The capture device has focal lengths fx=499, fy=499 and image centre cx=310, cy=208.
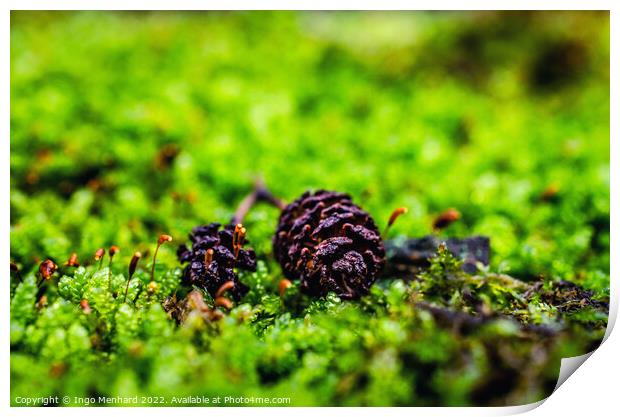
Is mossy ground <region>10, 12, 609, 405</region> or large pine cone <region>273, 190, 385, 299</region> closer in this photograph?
mossy ground <region>10, 12, 609, 405</region>

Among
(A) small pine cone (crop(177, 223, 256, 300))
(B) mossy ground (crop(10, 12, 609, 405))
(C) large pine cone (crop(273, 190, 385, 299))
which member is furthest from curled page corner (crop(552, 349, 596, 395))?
(A) small pine cone (crop(177, 223, 256, 300))

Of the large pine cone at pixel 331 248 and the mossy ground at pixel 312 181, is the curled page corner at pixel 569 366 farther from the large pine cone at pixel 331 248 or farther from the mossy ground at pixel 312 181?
the large pine cone at pixel 331 248

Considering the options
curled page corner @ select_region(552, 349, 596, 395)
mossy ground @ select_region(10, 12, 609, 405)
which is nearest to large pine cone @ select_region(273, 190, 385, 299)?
mossy ground @ select_region(10, 12, 609, 405)

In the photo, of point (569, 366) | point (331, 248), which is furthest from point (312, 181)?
point (569, 366)

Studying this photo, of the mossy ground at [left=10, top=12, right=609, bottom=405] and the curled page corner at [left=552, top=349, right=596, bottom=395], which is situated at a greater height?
the mossy ground at [left=10, top=12, right=609, bottom=405]

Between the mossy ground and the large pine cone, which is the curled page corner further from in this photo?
the large pine cone

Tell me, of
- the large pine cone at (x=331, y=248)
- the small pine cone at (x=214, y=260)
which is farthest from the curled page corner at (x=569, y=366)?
the small pine cone at (x=214, y=260)
